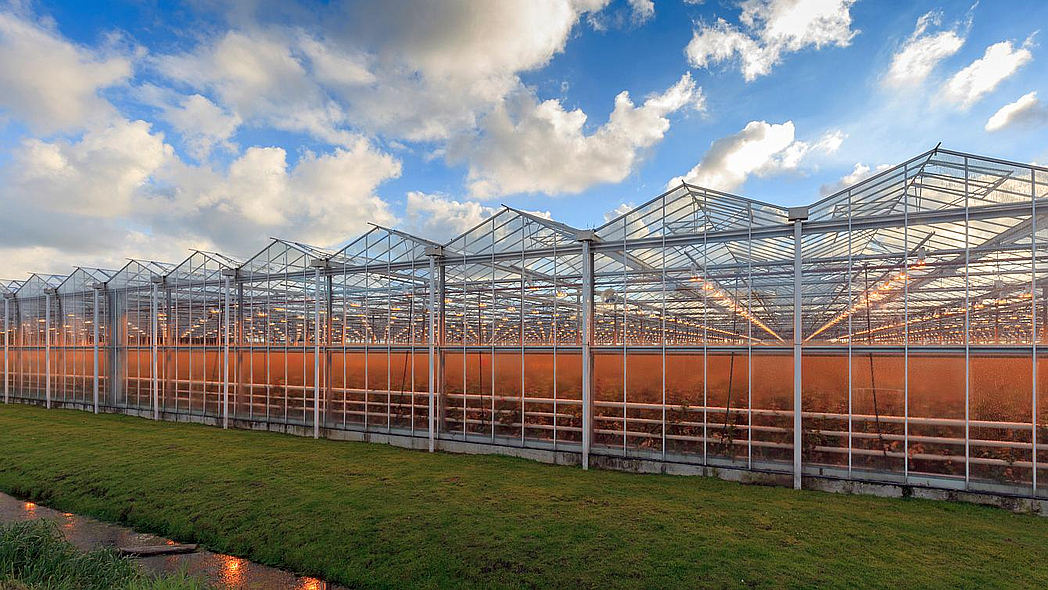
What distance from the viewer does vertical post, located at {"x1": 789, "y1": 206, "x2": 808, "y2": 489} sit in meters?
13.3

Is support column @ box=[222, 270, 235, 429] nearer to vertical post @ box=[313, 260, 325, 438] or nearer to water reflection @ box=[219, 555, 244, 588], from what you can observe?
vertical post @ box=[313, 260, 325, 438]

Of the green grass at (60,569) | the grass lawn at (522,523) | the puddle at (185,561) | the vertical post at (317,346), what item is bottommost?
the puddle at (185,561)

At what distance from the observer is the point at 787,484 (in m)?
13.5

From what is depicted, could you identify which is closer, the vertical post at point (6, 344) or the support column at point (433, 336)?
the support column at point (433, 336)

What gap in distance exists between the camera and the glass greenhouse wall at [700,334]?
481 inches

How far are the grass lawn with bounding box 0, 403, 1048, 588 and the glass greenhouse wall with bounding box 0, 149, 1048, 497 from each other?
124cm

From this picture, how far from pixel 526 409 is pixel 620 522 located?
6.53 metres

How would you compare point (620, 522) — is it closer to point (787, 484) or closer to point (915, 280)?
point (787, 484)

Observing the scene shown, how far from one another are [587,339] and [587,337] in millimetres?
58

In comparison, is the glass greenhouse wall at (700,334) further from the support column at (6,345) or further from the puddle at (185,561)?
the support column at (6,345)

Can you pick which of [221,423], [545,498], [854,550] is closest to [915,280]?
[854,550]

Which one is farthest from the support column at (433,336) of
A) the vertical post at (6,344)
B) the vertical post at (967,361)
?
the vertical post at (6,344)

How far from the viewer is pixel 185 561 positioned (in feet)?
31.9

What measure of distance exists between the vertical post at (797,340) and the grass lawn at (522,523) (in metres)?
0.79
